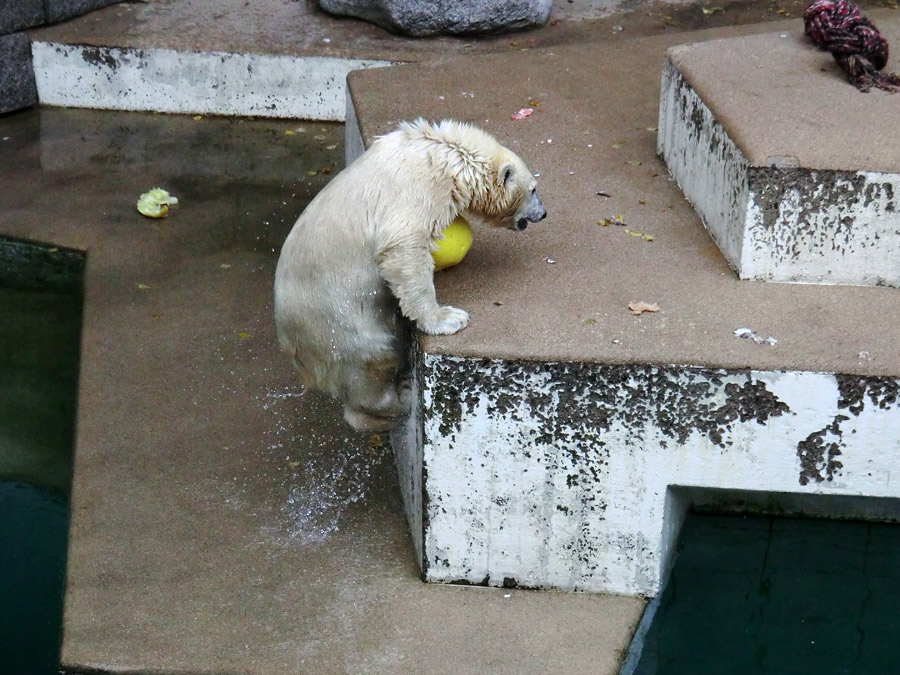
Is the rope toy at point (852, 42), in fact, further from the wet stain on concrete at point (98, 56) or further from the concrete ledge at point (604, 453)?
the wet stain on concrete at point (98, 56)

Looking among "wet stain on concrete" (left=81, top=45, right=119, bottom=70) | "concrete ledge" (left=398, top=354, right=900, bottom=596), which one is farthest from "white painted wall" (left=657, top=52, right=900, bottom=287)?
"wet stain on concrete" (left=81, top=45, right=119, bottom=70)

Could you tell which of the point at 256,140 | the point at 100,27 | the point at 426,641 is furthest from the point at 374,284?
the point at 100,27

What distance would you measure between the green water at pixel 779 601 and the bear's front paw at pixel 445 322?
1120mm

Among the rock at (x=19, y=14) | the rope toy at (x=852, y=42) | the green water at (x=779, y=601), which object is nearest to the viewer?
the green water at (x=779, y=601)

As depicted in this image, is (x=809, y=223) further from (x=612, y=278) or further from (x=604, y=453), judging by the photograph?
(x=604, y=453)

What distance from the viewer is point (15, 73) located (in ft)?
24.2

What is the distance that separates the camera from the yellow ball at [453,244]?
3.61 meters

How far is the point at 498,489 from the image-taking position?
11.4ft

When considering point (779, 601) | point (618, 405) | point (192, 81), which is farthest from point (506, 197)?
point (192, 81)

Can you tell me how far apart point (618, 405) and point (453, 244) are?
0.74 meters

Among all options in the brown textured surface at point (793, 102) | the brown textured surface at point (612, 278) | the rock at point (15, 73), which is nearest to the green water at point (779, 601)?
the brown textured surface at point (612, 278)

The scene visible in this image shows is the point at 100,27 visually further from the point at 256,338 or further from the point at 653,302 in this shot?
the point at 653,302

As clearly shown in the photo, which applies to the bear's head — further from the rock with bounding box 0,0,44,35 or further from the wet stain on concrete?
the rock with bounding box 0,0,44,35

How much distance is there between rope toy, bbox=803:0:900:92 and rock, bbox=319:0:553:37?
9.81 ft
